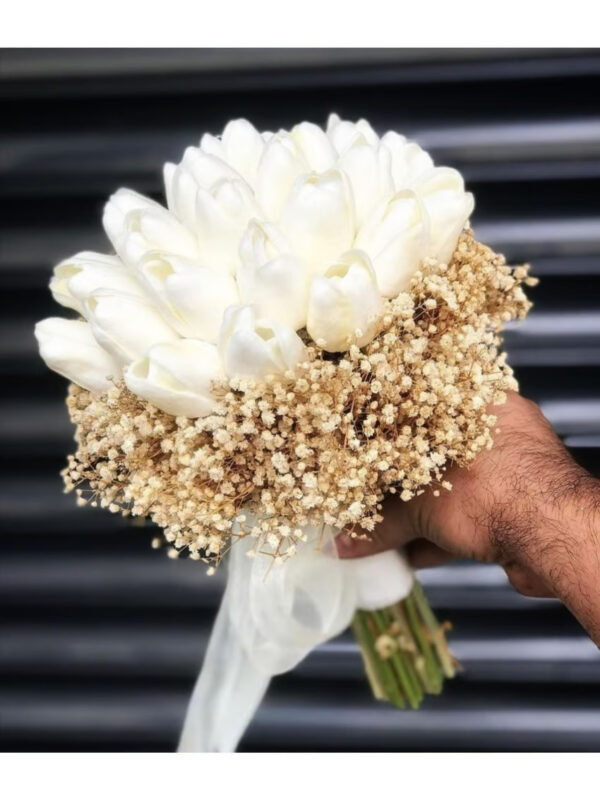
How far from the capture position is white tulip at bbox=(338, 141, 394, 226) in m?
0.70

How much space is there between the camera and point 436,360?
28.5 inches

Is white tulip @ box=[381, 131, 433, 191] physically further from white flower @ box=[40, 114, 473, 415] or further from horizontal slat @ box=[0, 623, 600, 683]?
horizontal slat @ box=[0, 623, 600, 683]

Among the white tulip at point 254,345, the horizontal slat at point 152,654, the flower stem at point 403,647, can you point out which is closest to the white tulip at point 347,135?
the white tulip at point 254,345

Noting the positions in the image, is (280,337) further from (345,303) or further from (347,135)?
(347,135)

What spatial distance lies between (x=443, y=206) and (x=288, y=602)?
578 mm

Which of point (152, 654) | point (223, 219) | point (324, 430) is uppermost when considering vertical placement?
point (223, 219)

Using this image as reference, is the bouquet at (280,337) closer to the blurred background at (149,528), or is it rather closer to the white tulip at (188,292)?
the white tulip at (188,292)

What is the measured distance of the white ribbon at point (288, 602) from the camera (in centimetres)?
99

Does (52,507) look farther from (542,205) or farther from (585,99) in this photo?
(585,99)

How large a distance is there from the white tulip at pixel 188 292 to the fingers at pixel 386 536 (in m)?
0.36

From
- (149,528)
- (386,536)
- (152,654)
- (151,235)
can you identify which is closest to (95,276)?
(151,235)

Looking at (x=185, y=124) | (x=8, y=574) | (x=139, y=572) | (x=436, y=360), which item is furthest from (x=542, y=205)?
(x=8, y=574)

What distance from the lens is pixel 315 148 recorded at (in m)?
0.74
